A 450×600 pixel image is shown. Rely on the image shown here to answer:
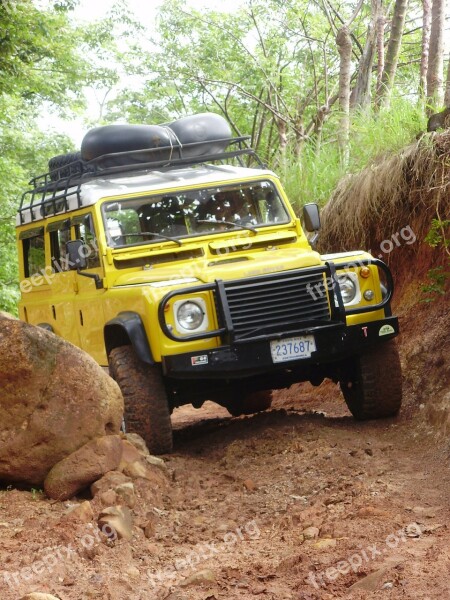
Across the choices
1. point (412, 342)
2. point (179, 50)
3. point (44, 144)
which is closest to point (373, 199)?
point (412, 342)

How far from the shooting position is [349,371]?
728 centimetres

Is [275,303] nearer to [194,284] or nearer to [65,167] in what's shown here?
[194,284]

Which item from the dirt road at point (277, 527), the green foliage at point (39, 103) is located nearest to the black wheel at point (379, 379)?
the dirt road at point (277, 527)

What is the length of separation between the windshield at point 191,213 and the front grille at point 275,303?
3.60 feet

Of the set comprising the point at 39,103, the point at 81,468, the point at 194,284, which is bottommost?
the point at 81,468

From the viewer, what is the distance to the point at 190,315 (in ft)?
21.1

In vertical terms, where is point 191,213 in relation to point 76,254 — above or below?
above

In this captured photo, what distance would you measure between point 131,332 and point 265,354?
935 mm

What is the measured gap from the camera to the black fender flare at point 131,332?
644cm

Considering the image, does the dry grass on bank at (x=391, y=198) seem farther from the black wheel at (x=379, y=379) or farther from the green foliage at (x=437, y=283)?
the black wheel at (x=379, y=379)

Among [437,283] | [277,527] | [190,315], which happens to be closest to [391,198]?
[437,283]

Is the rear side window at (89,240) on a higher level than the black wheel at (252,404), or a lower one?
higher

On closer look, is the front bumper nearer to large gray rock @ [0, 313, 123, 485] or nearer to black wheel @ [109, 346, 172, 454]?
black wheel @ [109, 346, 172, 454]

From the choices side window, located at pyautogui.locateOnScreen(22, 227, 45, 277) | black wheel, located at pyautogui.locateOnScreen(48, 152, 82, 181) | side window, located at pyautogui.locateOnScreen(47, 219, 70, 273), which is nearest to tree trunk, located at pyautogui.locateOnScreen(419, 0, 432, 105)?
black wheel, located at pyautogui.locateOnScreen(48, 152, 82, 181)
